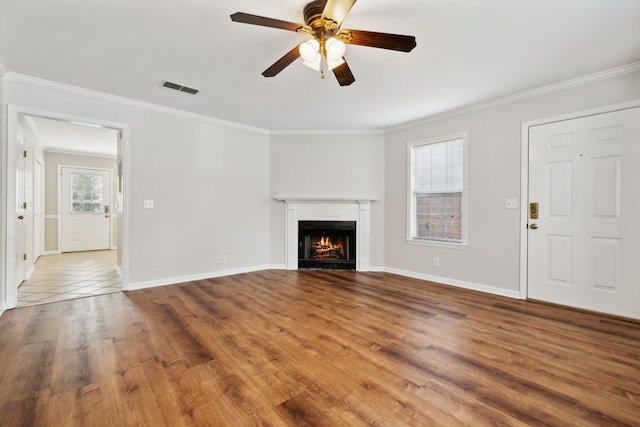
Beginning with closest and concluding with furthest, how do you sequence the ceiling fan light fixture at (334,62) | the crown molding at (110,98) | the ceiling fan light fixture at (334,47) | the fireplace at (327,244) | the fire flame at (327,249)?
the ceiling fan light fixture at (334,47) → the ceiling fan light fixture at (334,62) → the crown molding at (110,98) → the fireplace at (327,244) → the fire flame at (327,249)

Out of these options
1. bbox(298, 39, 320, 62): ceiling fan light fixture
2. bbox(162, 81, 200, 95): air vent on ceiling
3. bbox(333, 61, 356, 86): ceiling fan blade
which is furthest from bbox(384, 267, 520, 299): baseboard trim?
bbox(162, 81, 200, 95): air vent on ceiling

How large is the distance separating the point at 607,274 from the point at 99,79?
18.9 feet

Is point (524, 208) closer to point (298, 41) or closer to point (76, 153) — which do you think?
point (298, 41)

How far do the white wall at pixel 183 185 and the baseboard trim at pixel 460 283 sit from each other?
240cm

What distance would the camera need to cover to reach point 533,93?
10.9 feet

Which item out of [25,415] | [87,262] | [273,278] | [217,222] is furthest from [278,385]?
[87,262]

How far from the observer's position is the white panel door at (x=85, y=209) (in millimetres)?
7031

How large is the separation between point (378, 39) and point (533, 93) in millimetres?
2540

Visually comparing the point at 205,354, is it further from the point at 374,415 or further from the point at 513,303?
the point at 513,303

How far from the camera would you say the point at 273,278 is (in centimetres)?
434

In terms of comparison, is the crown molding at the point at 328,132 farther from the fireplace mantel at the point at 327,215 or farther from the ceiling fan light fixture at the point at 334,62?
the ceiling fan light fixture at the point at 334,62

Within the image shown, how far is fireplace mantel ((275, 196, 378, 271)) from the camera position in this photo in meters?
4.94

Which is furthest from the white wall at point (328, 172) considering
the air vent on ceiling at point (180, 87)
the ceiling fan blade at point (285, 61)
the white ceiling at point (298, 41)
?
the ceiling fan blade at point (285, 61)

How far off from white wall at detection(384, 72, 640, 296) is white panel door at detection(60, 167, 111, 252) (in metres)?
8.00
